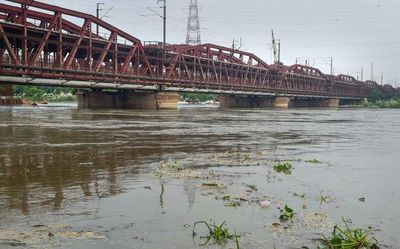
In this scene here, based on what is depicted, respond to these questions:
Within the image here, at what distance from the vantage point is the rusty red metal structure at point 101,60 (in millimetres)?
44188

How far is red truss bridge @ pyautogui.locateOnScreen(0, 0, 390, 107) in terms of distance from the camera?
44312mm

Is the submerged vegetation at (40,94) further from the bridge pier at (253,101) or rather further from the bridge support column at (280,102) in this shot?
the bridge support column at (280,102)

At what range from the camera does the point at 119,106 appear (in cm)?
6212

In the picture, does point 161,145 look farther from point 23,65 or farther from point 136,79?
point 136,79

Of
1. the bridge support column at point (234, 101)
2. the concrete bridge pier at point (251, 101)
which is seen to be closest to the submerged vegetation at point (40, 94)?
the bridge support column at point (234, 101)

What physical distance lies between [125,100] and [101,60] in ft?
33.3

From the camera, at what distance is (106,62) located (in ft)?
200

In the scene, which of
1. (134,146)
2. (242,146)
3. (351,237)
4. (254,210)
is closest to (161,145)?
(134,146)

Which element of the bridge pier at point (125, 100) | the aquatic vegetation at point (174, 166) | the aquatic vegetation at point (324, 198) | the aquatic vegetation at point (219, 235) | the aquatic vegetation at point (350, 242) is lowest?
the aquatic vegetation at point (324, 198)

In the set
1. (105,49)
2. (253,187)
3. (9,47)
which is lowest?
(253,187)

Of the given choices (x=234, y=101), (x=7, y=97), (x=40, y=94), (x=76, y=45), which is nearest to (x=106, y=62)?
(x=76, y=45)

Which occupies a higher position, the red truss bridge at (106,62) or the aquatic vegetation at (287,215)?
the red truss bridge at (106,62)

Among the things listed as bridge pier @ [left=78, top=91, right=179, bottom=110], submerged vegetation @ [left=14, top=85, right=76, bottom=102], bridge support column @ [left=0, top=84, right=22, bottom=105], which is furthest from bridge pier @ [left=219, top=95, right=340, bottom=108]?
submerged vegetation @ [left=14, top=85, right=76, bottom=102]

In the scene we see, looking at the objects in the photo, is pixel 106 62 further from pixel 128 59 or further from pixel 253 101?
pixel 253 101
